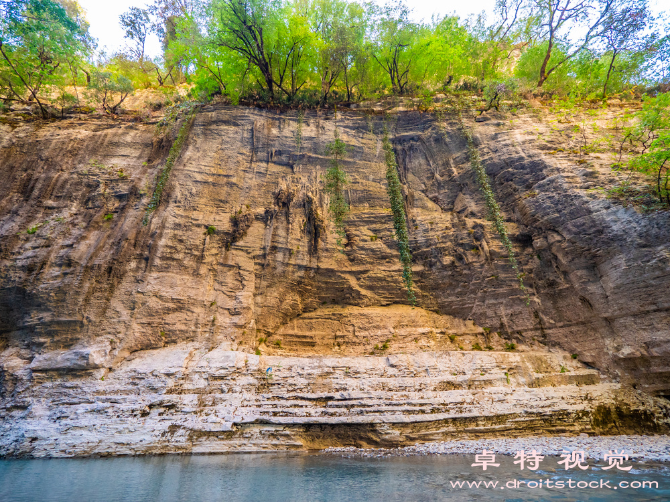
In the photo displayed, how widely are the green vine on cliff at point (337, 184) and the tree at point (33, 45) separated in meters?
15.8

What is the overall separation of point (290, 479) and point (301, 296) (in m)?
8.00

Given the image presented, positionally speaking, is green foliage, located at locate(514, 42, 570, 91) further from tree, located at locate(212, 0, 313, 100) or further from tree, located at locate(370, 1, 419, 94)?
tree, located at locate(212, 0, 313, 100)

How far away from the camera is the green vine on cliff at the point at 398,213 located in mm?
15648

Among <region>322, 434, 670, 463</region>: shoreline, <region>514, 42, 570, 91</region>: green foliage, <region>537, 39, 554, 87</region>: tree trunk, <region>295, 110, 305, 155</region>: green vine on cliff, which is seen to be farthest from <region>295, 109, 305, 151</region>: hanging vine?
<region>537, 39, 554, 87</region>: tree trunk

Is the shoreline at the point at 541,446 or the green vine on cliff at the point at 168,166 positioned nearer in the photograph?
the shoreline at the point at 541,446

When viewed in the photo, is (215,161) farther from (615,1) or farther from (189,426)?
(615,1)

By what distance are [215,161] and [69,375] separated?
36.5ft

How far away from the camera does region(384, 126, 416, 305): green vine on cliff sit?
616 inches

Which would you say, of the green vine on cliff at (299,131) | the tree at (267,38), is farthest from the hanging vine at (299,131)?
the tree at (267,38)

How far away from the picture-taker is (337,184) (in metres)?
17.7

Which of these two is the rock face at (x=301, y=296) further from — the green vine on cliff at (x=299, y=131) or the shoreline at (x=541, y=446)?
the shoreline at (x=541, y=446)

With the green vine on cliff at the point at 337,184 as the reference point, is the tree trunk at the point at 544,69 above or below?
above

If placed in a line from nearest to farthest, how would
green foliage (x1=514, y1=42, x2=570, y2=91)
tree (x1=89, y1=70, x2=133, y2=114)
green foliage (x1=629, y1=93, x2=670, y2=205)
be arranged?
green foliage (x1=629, y1=93, x2=670, y2=205) → tree (x1=89, y1=70, x2=133, y2=114) → green foliage (x1=514, y1=42, x2=570, y2=91)

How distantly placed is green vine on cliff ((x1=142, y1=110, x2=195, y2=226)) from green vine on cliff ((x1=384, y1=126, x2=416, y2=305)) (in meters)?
11.1
